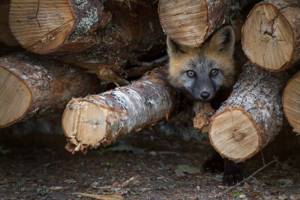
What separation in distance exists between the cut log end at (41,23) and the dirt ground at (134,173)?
1.13 meters

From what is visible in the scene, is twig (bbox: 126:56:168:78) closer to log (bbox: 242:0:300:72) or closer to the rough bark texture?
the rough bark texture

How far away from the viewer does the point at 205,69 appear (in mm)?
4988

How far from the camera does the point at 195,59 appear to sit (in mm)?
5023

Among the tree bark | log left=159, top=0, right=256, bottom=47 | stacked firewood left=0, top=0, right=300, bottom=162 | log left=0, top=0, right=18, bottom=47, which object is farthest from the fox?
log left=0, top=0, right=18, bottom=47

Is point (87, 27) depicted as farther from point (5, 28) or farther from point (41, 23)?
point (5, 28)

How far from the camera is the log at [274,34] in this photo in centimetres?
369

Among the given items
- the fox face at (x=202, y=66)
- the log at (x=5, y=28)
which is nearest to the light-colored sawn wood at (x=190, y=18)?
the fox face at (x=202, y=66)

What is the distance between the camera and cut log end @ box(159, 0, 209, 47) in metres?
3.96

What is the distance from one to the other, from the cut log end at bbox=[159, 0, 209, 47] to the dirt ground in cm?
118

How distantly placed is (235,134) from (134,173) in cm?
131

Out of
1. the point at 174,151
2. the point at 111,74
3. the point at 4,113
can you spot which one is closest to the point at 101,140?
the point at 4,113

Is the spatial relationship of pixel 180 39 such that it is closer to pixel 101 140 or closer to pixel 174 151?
pixel 101 140

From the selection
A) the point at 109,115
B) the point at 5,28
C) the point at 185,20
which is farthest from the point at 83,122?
the point at 5,28

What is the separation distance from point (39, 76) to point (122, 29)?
2.70 feet
